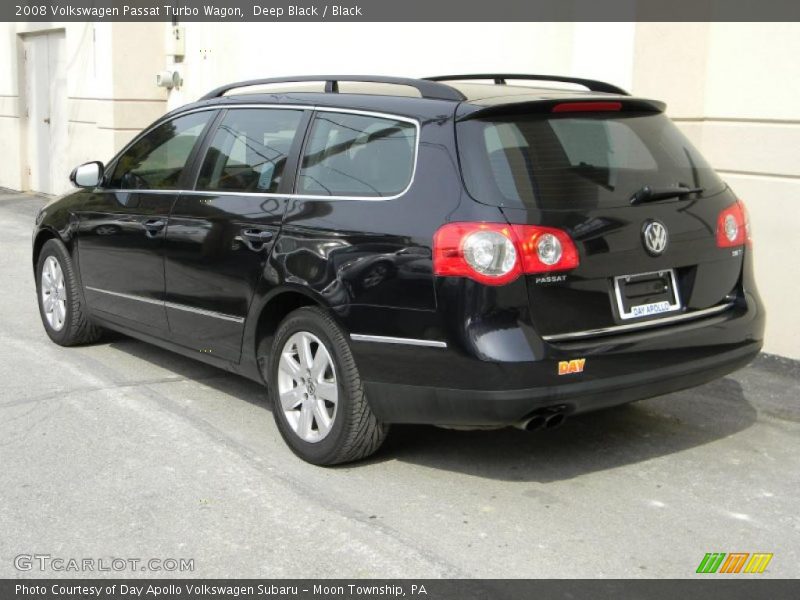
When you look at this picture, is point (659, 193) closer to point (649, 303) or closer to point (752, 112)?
point (649, 303)

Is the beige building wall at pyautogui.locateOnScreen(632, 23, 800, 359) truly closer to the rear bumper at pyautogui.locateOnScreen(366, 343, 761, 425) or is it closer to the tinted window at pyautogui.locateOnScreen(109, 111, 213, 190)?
the rear bumper at pyautogui.locateOnScreen(366, 343, 761, 425)

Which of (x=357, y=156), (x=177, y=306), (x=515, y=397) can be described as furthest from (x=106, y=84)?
(x=515, y=397)

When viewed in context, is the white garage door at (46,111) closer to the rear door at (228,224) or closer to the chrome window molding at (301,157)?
the chrome window molding at (301,157)

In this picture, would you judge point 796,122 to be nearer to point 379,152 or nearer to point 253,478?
point 379,152

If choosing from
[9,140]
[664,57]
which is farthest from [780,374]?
[9,140]

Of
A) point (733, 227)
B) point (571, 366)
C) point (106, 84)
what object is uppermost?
point (106, 84)

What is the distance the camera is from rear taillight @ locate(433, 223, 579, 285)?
4273mm

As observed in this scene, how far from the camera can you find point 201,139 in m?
6.01

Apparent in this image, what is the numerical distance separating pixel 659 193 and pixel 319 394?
1.78m

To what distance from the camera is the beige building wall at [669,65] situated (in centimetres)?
695

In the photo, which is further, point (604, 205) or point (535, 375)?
point (604, 205)

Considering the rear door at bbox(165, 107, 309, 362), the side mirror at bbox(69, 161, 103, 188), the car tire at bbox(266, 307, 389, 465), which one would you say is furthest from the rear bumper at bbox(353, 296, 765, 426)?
the side mirror at bbox(69, 161, 103, 188)

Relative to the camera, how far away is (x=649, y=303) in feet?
15.3

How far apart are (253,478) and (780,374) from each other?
11.8 feet
